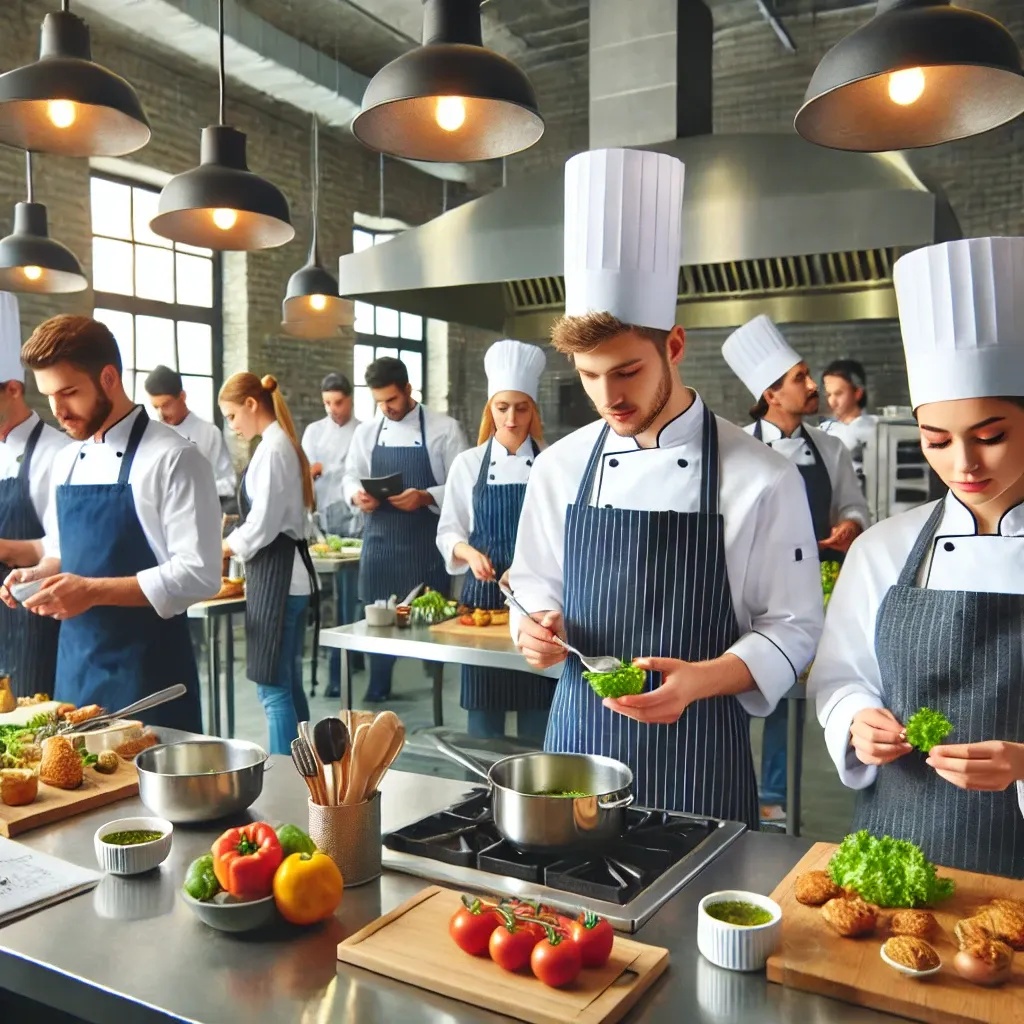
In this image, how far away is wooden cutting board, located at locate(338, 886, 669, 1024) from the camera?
3.54 feet

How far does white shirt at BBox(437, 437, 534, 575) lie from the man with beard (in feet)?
5.22

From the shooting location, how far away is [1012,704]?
1565 mm

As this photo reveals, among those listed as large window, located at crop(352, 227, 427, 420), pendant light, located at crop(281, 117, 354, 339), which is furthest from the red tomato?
large window, located at crop(352, 227, 427, 420)

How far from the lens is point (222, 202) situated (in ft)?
8.74

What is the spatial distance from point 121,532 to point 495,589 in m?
1.68

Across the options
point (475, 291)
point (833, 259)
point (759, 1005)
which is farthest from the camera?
point (475, 291)

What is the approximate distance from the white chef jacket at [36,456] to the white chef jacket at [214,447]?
3.08 meters

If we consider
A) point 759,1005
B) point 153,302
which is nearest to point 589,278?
point 759,1005

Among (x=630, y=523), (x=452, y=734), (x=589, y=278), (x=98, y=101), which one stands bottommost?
(x=452, y=734)

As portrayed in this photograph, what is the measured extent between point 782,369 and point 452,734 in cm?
202

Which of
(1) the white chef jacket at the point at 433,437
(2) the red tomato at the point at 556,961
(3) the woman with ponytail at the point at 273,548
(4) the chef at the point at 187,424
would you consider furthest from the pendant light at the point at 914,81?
(4) the chef at the point at 187,424

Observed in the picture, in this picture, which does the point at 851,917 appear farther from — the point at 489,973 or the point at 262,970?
the point at 262,970

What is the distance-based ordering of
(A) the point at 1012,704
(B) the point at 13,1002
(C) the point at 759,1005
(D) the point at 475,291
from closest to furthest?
1. (C) the point at 759,1005
2. (A) the point at 1012,704
3. (B) the point at 13,1002
4. (D) the point at 475,291

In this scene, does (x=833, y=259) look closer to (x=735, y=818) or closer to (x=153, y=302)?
(x=735, y=818)
